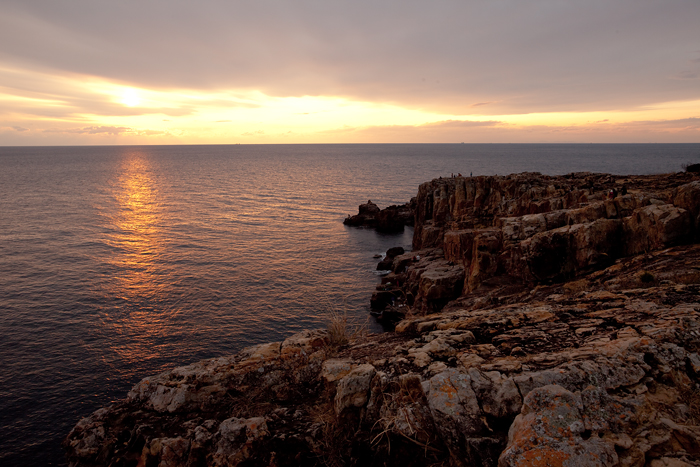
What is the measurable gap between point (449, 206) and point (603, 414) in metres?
53.1

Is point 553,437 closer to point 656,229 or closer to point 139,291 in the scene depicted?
point 656,229

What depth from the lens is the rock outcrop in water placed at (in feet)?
21.5

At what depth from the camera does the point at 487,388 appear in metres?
7.71

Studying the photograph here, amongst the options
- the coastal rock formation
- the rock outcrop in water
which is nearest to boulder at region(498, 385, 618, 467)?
the rock outcrop in water

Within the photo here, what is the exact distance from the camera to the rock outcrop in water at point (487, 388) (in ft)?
21.5

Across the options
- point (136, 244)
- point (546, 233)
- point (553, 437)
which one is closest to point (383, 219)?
point (136, 244)

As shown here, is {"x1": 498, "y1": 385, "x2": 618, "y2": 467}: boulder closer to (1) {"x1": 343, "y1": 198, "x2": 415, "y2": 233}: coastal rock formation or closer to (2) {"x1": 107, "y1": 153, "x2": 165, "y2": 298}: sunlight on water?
(2) {"x1": 107, "y1": 153, "x2": 165, "y2": 298}: sunlight on water

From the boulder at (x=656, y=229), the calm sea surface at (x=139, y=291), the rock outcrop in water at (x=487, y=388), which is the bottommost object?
the calm sea surface at (x=139, y=291)

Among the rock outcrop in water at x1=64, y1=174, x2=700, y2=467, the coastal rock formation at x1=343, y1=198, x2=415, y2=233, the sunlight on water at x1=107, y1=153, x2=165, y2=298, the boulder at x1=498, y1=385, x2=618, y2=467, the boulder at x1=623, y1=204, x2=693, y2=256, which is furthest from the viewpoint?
the coastal rock formation at x1=343, y1=198, x2=415, y2=233

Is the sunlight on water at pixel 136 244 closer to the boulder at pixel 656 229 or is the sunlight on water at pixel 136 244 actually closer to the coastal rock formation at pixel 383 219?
the coastal rock formation at pixel 383 219

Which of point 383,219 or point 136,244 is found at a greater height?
point 383,219

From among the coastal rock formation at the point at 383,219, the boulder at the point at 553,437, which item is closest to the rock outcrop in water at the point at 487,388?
the boulder at the point at 553,437

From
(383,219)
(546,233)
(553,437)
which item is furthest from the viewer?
(383,219)

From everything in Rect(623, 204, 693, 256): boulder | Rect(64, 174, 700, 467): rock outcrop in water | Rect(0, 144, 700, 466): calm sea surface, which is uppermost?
Rect(623, 204, 693, 256): boulder
